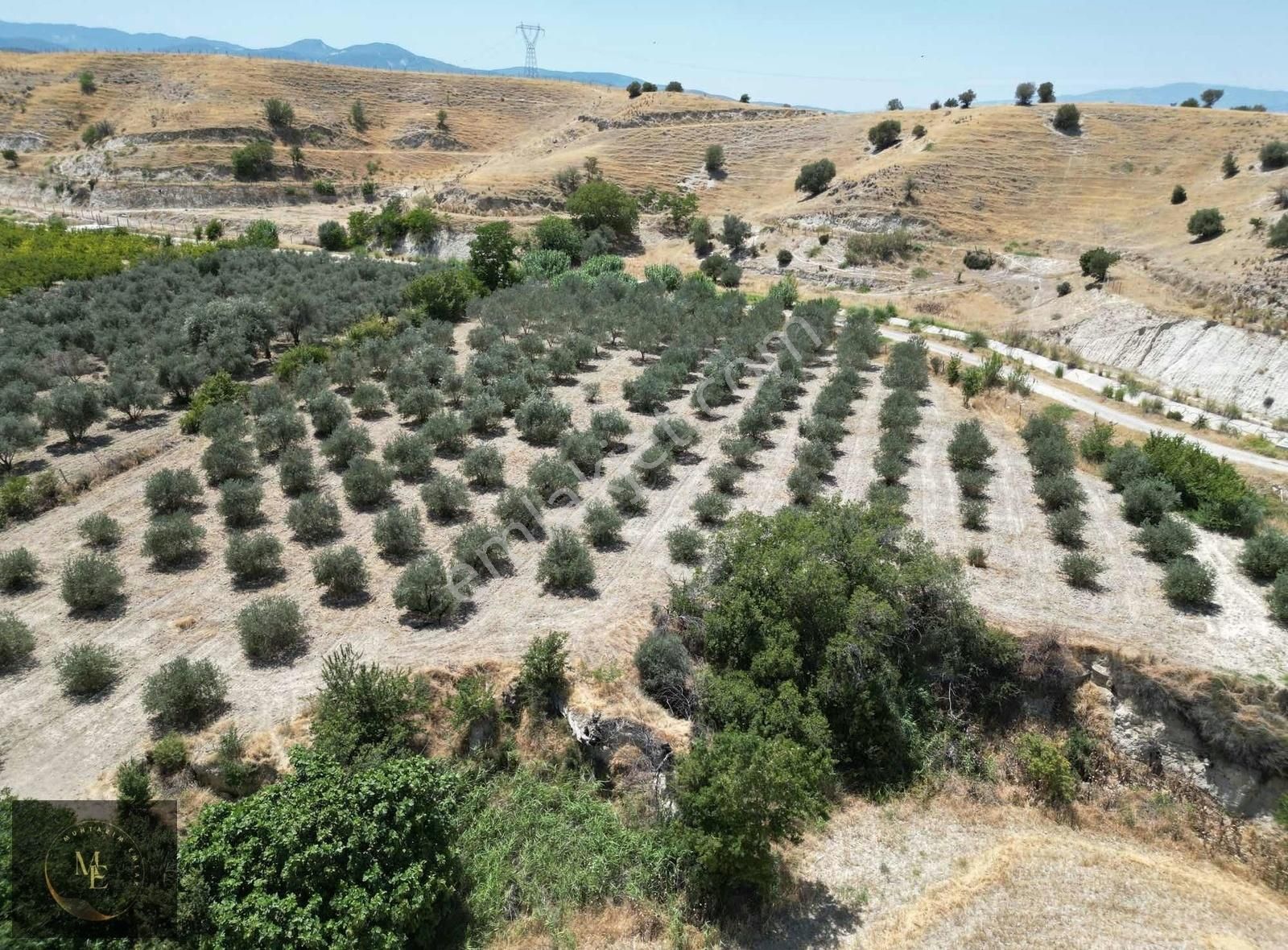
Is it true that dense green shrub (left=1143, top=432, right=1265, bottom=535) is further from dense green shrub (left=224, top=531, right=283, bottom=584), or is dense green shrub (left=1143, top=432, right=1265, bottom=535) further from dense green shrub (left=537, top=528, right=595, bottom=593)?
dense green shrub (left=224, top=531, right=283, bottom=584)

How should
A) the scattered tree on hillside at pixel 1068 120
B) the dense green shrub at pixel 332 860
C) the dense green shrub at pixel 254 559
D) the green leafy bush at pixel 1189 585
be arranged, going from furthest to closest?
the scattered tree on hillside at pixel 1068 120 → the dense green shrub at pixel 254 559 → the green leafy bush at pixel 1189 585 → the dense green shrub at pixel 332 860

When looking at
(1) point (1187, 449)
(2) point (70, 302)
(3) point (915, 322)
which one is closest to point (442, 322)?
(2) point (70, 302)

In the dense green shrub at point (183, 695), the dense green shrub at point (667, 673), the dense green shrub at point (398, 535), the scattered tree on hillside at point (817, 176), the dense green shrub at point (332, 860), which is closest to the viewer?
the dense green shrub at point (332, 860)

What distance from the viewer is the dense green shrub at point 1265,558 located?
19.0 metres

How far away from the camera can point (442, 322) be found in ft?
125

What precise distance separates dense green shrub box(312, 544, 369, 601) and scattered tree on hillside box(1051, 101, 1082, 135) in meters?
86.4

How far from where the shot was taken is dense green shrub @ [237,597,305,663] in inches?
626

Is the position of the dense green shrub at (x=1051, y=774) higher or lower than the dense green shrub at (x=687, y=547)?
lower

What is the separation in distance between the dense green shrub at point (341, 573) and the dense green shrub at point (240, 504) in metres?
4.06

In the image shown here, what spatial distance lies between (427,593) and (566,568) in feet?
11.4

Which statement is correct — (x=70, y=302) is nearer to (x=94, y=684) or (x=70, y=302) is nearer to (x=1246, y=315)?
(x=94, y=684)

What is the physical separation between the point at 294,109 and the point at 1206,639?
107346 millimetres

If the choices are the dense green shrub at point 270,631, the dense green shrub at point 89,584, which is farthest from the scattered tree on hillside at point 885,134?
the dense green shrub at point 89,584

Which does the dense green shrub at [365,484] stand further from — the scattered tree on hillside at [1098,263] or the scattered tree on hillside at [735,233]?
the scattered tree on hillside at [1098,263]
